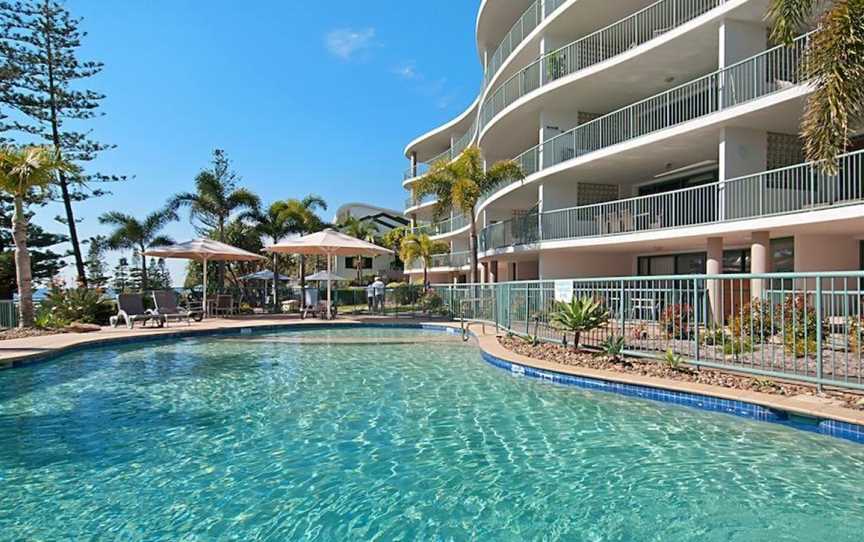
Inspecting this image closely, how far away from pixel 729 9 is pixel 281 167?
20677 mm

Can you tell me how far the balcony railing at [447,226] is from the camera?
3204 centimetres

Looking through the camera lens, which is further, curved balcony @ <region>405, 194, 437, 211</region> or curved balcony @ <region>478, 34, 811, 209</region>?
curved balcony @ <region>405, 194, 437, 211</region>

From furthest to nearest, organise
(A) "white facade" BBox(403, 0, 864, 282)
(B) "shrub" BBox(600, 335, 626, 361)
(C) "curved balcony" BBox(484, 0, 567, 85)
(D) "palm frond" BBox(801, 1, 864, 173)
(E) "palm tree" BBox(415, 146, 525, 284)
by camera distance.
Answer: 1. (E) "palm tree" BBox(415, 146, 525, 284)
2. (C) "curved balcony" BBox(484, 0, 567, 85)
3. (A) "white facade" BBox(403, 0, 864, 282)
4. (B) "shrub" BBox(600, 335, 626, 361)
5. (D) "palm frond" BBox(801, 1, 864, 173)

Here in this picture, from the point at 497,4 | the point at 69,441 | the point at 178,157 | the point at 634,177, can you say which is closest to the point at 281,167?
the point at 178,157

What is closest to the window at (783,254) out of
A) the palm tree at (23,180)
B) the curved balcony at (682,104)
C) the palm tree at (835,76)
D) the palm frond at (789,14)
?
the curved balcony at (682,104)

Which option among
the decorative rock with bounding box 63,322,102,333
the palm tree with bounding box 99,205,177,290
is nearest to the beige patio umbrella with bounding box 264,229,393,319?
the decorative rock with bounding box 63,322,102,333

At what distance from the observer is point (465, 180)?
1994 cm

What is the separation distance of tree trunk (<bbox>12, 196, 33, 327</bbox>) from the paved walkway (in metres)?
1.87

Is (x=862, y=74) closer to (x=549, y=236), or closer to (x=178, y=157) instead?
(x=549, y=236)

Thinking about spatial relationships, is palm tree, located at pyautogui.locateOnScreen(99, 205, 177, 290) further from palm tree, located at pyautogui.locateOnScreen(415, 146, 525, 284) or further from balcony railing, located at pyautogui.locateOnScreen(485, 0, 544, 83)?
balcony railing, located at pyautogui.locateOnScreen(485, 0, 544, 83)

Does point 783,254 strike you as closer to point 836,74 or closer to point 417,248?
point 836,74

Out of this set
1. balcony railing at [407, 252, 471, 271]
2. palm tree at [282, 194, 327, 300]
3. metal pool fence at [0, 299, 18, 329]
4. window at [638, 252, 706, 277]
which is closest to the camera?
metal pool fence at [0, 299, 18, 329]

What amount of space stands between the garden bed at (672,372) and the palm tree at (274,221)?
19611 millimetres

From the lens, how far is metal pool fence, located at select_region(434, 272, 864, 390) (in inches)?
244
